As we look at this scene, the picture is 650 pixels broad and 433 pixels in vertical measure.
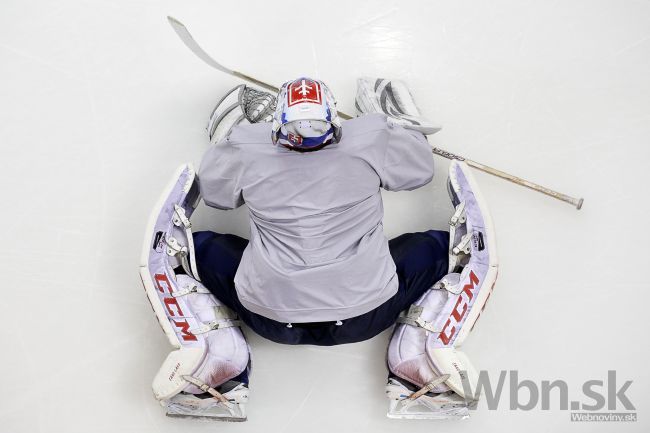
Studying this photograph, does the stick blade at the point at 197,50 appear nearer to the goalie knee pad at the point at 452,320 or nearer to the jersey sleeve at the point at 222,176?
the jersey sleeve at the point at 222,176

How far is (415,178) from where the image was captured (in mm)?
1716

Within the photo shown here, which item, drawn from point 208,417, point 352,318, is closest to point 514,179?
point 352,318

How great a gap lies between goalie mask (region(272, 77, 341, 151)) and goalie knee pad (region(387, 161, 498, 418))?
547mm

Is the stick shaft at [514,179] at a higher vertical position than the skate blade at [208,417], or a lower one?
higher

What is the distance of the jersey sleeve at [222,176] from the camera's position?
1648 mm

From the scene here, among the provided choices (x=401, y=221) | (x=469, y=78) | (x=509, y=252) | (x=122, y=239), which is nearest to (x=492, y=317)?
(x=509, y=252)

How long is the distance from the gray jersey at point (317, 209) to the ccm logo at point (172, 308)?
24cm

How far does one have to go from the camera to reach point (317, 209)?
5.05ft

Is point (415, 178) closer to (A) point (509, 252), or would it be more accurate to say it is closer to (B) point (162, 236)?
(A) point (509, 252)

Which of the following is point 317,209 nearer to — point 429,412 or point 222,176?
point 222,176

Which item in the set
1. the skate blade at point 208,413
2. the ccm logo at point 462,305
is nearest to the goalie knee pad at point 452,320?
the ccm logo at point 462,305

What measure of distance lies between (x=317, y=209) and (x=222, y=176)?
0.95 ft

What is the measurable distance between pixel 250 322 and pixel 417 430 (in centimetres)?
66

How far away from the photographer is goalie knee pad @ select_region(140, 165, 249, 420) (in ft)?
6.00
